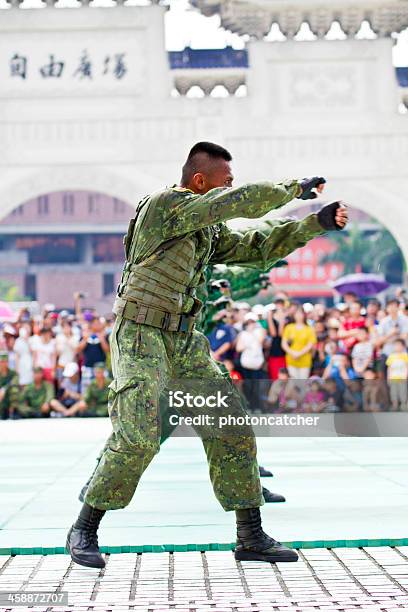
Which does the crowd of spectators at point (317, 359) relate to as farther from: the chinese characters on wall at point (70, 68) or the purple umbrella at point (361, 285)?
the chinese characters on wall at point (70, 68)

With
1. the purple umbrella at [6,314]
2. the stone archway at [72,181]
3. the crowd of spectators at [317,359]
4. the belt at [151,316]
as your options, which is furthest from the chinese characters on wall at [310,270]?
the belt at [151,316]

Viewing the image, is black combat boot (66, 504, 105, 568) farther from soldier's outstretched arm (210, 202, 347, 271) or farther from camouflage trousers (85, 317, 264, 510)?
soldier's outstretched arm (210, 202, 347, 271)

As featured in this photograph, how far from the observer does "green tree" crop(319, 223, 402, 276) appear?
55844 mm

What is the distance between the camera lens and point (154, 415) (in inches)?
145

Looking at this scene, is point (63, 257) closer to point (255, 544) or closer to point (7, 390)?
point (7, 390)

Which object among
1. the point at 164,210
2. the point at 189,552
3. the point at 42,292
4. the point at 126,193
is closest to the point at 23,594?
the point at 189,552

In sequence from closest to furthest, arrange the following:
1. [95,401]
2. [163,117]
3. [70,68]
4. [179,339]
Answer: [179,339], [95,401], [163,117], [70,68]

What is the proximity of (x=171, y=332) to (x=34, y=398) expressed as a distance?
9770mm

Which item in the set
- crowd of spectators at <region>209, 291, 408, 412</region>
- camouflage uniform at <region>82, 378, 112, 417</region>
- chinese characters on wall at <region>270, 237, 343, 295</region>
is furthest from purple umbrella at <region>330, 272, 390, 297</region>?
chinese characters on wall at <region>270, 237, 343, 295</region>

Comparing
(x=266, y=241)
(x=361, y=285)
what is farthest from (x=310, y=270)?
(x=266, y=241)

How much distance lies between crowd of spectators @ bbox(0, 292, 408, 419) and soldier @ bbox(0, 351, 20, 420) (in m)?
0.01

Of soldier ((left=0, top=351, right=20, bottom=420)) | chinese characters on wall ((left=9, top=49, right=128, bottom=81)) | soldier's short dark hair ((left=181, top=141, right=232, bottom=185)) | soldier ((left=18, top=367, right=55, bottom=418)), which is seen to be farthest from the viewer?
chinese characters on wall ((left=9, top=49, right=128, bottom=81))

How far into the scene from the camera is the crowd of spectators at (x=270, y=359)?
11781 millimetres

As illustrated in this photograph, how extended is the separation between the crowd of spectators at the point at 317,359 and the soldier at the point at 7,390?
2.62m
